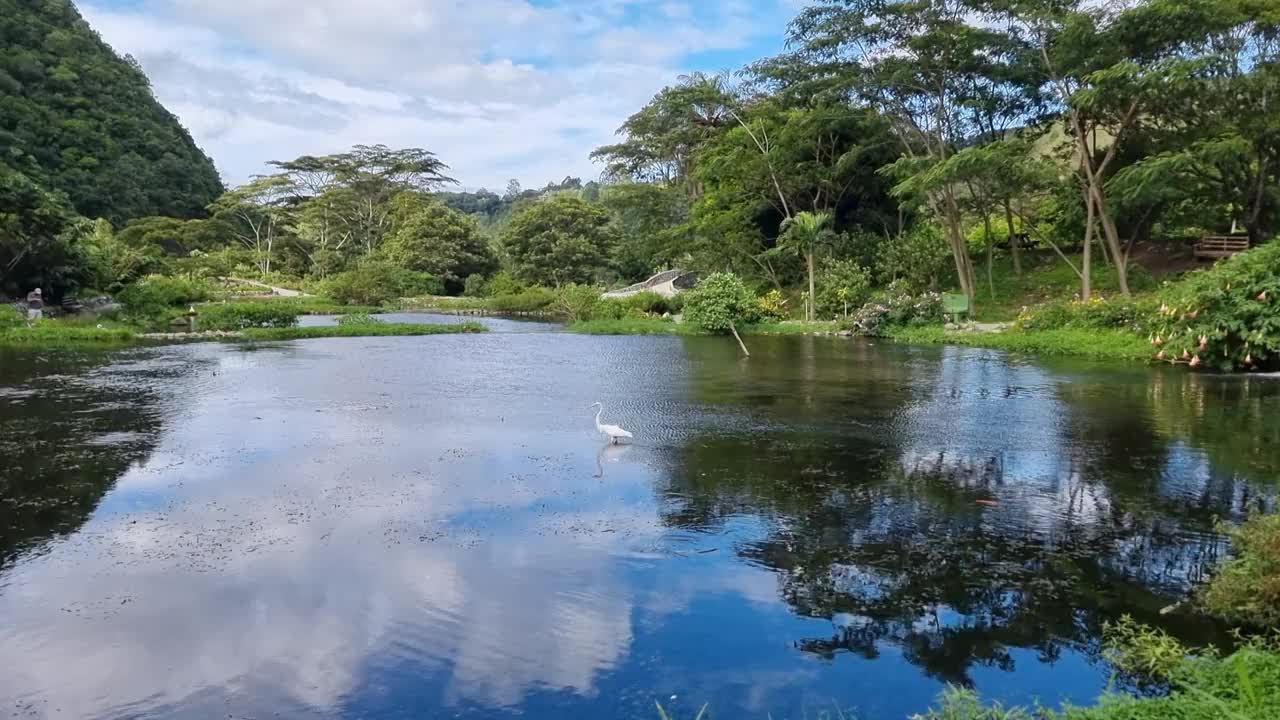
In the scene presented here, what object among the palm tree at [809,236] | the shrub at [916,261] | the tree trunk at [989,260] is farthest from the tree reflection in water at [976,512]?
the palm tree at [809,236]

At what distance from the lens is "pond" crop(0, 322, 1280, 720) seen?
4.62 m

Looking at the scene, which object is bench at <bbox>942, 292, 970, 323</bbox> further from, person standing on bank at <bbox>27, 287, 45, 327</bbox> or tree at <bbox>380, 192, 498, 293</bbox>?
tree at <bbox>380, 192, 498, 293</bbox>

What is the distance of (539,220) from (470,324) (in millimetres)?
19439

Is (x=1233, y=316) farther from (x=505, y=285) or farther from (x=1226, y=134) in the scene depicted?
(x=505, y=285)

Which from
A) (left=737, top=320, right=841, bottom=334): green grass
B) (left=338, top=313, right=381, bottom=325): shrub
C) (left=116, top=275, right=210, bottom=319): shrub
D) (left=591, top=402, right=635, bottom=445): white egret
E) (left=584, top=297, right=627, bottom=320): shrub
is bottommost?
(left=591, top=402, right=635, bottom=445): white egret

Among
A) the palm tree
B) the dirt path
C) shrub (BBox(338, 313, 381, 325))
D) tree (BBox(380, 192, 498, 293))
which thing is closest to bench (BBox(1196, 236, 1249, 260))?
the palm tree

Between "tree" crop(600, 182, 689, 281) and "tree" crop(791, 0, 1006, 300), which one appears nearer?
"tree" crop(791, 0, 1006, 300)

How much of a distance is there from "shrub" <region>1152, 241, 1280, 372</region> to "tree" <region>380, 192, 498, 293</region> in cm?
4031

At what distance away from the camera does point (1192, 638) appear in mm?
4887

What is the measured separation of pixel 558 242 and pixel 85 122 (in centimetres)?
3228

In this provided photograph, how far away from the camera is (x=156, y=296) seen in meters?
30.0

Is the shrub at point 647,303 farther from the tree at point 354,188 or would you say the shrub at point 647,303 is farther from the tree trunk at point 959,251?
the tree at point 354,188

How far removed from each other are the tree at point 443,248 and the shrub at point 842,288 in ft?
89.8

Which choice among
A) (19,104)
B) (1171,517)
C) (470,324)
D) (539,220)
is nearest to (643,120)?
(539,220)
